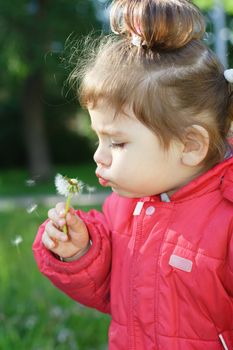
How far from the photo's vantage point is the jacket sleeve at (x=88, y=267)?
2.11m

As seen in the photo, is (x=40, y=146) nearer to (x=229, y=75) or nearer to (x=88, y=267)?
(x=88, y=267)

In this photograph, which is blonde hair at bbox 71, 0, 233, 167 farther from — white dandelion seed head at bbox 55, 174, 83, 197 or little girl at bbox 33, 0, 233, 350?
white dandelion seed head at bbox 55, 174, 83, 197

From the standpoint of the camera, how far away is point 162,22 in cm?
182

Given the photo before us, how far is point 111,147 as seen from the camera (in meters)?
1.92

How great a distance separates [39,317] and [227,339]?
1856mm

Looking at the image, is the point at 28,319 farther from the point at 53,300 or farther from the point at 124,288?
the point at 124,288

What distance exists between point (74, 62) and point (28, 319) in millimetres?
1873

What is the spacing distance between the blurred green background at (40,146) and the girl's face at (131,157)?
242mm

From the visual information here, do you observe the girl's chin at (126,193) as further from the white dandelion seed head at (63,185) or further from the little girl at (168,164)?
the white dandelion seed head at (63,185)

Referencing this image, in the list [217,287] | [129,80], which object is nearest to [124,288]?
[217,287]

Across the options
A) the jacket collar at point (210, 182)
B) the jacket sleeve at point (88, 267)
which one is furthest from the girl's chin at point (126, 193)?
the jacket sleeve at point (88, 267)

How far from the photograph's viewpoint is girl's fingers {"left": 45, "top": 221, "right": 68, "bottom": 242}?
6.69 ft

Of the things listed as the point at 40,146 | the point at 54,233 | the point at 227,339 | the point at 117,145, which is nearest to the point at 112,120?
the point at 117,145

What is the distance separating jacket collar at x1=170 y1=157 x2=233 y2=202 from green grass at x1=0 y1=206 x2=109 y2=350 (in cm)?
111
